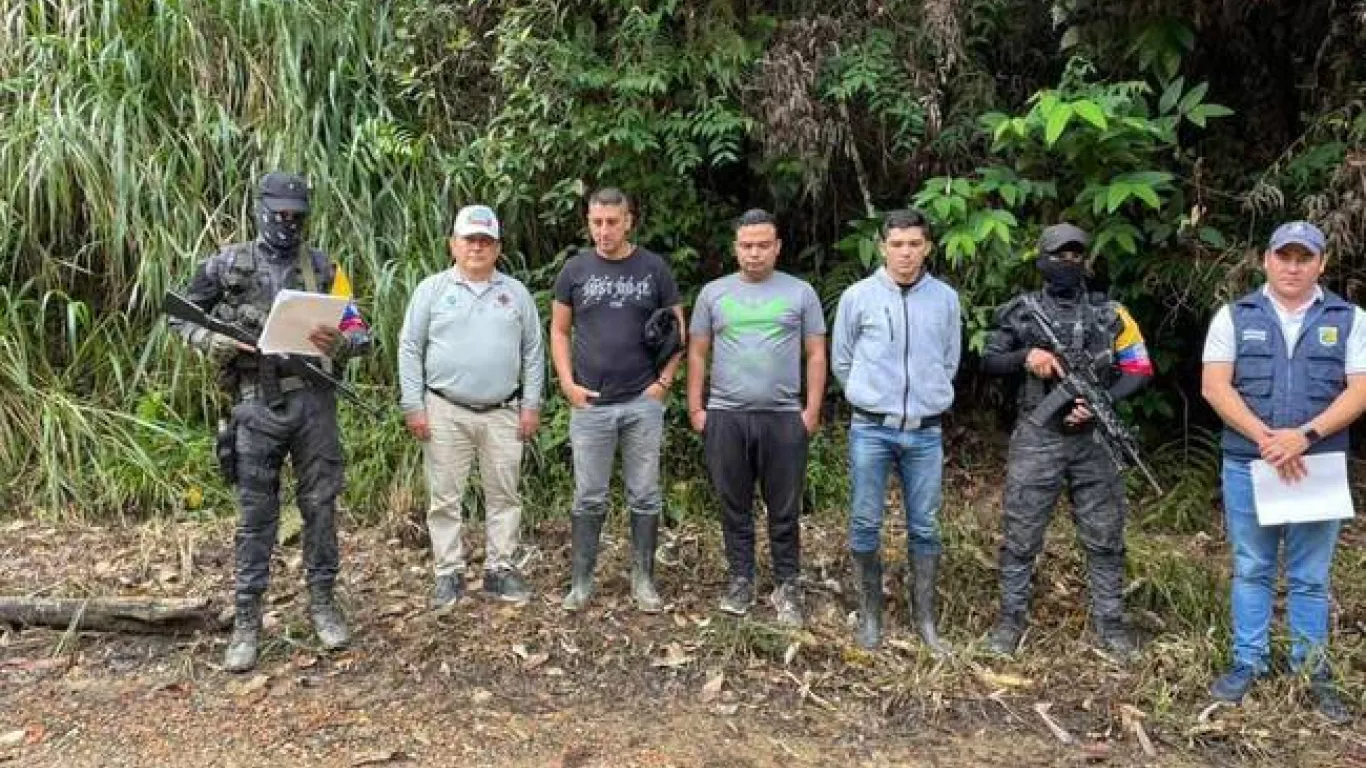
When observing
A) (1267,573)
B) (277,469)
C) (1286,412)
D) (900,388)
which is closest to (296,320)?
(277,469)

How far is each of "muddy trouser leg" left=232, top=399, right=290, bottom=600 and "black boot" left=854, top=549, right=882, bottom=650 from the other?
2.50m

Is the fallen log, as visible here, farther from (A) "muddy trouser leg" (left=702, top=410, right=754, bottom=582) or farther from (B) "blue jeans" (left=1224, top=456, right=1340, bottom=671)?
(B) "blue jeans" (left=1224, top=456, right=1340, bottom=671)

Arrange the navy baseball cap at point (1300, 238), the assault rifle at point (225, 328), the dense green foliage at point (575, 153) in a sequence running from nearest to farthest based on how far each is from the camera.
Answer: the navy baseball cap at point (1300, 238) → the assault rifle at point (225, 328) → the dense green foliage at point (575, 153)

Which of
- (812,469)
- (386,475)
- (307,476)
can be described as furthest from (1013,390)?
(307,476)

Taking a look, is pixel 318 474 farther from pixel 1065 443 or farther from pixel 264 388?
pixel 1065 443

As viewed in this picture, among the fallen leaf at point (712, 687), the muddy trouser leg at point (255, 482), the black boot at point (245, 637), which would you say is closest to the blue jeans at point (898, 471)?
the fallen leaf at point (712, 687)

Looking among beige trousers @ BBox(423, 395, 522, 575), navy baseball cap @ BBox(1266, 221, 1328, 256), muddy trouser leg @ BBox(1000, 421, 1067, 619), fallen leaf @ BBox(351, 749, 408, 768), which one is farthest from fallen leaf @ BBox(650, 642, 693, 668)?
navy baseball cap @ BBox(1266, 221, 1328, 256)

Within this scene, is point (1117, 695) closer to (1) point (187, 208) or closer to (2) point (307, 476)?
(2) point (307, 476)

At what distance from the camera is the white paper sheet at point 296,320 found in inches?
164

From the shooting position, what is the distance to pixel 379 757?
3688 millimetres

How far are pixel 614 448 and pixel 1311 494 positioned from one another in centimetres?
282

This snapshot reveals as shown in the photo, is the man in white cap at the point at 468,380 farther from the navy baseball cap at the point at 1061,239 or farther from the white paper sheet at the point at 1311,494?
the white paper sheet at the point at 1311,494

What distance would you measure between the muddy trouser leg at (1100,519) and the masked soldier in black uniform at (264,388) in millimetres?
3098

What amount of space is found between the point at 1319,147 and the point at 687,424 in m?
3.71
